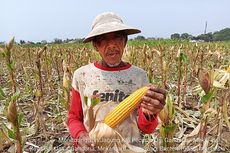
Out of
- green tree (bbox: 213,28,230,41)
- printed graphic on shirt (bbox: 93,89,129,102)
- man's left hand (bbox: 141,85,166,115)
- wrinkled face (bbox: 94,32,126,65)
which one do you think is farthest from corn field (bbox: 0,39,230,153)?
green tree (bbox: 213,28,230,41)

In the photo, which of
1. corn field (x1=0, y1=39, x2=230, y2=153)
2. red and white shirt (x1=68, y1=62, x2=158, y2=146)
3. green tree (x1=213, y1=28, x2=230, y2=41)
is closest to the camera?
corn field (x1=0, y1=39, x2=230, y2=153)

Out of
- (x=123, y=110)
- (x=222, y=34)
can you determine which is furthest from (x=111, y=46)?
(x=222, y=34)

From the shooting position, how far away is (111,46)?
1914 millimetres

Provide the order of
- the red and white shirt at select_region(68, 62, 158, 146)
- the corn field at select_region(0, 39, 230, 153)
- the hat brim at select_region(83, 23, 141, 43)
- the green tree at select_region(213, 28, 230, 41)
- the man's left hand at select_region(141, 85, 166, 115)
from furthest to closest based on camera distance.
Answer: the green tree at select_region(213, 28, 230, 41), the red and white shirt at select_region(68, 62, 158, 146), the hat brim at select_region(83, 23, 141, 43), the man's left hand at select_region(141, 85, 166, 115), the corn field at select_region(0, 39, 230, 153)

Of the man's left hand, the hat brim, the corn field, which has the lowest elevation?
the corn field

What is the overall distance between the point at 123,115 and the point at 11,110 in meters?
0.61

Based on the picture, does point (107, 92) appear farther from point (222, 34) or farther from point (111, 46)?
point (222, 34)

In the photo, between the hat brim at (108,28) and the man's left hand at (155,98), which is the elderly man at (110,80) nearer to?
the hat brim at (108,28)

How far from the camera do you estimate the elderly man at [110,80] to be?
193 centimetres

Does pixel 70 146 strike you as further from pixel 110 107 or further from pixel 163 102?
pixel 163 102

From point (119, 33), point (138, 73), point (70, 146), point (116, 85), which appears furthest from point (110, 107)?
point (70, 146)

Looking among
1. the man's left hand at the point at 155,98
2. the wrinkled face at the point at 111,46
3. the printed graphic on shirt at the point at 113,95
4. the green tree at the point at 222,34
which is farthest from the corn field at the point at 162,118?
the green tree at the point at 222,34

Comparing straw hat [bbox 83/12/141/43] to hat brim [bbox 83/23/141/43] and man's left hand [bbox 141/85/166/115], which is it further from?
man's left hand [bbox 141/85/166/115]

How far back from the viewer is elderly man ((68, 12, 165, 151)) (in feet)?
6.32
